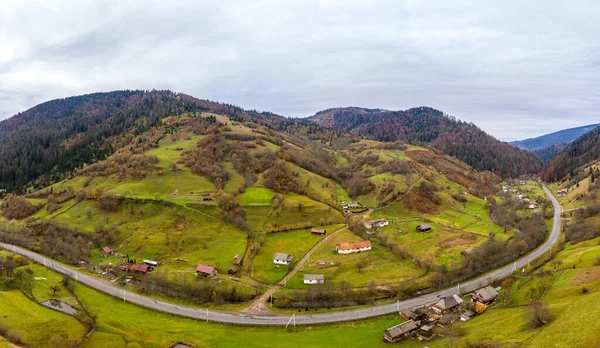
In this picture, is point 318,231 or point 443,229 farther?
point 443,229

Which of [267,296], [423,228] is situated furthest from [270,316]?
[423,228]

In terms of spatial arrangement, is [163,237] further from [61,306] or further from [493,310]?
[493,310]

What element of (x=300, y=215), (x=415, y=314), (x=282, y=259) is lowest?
(x=415, y=314)

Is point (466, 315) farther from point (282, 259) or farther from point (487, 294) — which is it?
point (282, 259)

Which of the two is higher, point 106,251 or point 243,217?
point 243,217

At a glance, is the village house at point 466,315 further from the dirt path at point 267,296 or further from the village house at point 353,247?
the dirt path at point 267,296

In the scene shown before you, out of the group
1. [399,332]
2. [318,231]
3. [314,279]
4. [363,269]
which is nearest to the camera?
[399,332]

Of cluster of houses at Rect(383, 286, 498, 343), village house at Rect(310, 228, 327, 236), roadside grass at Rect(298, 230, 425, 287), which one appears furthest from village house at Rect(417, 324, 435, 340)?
village house at Rect(310, 228, 327, 236)

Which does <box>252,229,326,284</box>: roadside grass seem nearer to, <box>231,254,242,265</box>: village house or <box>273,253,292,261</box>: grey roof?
<box>273,253,292,261</box>: grey roof
